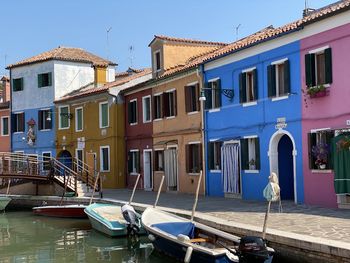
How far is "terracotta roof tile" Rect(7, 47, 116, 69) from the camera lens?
3491cm

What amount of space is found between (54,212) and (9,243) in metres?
5.60

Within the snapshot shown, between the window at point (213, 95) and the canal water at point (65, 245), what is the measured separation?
6.87 meters

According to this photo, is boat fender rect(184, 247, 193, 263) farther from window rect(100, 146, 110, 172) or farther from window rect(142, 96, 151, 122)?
window rect(100, 146, 110, 172)

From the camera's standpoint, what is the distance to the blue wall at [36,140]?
3441 cm

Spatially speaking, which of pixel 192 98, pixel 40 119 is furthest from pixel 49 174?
pixel 40 119

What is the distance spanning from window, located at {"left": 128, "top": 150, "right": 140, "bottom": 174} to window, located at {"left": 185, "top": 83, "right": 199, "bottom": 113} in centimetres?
580

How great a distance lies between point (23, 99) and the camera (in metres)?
36.0

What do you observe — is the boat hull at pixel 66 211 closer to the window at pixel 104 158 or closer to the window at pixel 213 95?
the window at pixel 213 95

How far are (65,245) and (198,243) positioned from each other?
18.3ft

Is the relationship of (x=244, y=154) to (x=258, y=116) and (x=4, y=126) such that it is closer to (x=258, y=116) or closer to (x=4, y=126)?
(x=258, y=116)

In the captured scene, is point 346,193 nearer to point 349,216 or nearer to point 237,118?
point 349,216

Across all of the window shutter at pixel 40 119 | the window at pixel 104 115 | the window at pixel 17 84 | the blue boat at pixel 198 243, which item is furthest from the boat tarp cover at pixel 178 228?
the window at pixel 17 84

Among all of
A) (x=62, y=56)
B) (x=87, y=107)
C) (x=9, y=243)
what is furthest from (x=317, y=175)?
(x=62, y=56)

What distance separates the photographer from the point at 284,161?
62.2ft
